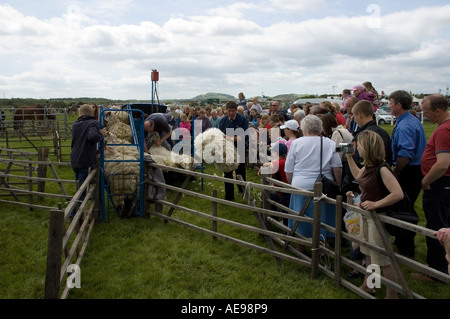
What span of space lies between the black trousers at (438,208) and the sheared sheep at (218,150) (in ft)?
14.2

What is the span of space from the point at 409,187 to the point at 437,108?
1.22 m

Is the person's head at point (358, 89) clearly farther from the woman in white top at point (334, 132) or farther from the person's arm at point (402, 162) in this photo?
the person's arm at point (402, 162)

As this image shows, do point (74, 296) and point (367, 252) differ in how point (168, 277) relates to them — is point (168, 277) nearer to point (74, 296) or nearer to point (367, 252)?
point (74, 296)

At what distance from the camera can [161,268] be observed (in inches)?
199

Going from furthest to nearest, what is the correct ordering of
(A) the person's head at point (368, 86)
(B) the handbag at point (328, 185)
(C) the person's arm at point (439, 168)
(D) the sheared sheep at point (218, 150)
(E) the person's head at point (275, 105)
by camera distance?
(E) the person's head at point (275, 105) → (A) the person's head at point (368, 86) → (D) the sheared sheep at point (218, 150) → (B) the handbag at point (328, 185) → (C) the person's arm at point (439, 168)

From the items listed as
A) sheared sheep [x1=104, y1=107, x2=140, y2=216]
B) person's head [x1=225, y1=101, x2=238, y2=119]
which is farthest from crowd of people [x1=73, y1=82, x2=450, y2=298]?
sheared sheep [x1=104, y1=107, x2=140, y2=216]

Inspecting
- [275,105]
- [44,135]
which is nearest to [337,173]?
[275,105]

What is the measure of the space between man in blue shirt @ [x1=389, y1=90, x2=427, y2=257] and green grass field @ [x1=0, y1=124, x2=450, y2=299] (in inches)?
44.1

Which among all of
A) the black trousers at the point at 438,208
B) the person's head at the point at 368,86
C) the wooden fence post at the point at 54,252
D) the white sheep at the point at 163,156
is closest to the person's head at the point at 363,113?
the black trousers at the point at 438,208

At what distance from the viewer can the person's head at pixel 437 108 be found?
4.31 meters

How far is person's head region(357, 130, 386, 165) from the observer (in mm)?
3781

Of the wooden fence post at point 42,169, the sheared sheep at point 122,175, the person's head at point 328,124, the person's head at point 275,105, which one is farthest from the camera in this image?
the person's head at point 275,105

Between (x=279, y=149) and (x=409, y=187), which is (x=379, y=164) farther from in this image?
(x=279, y=149)
